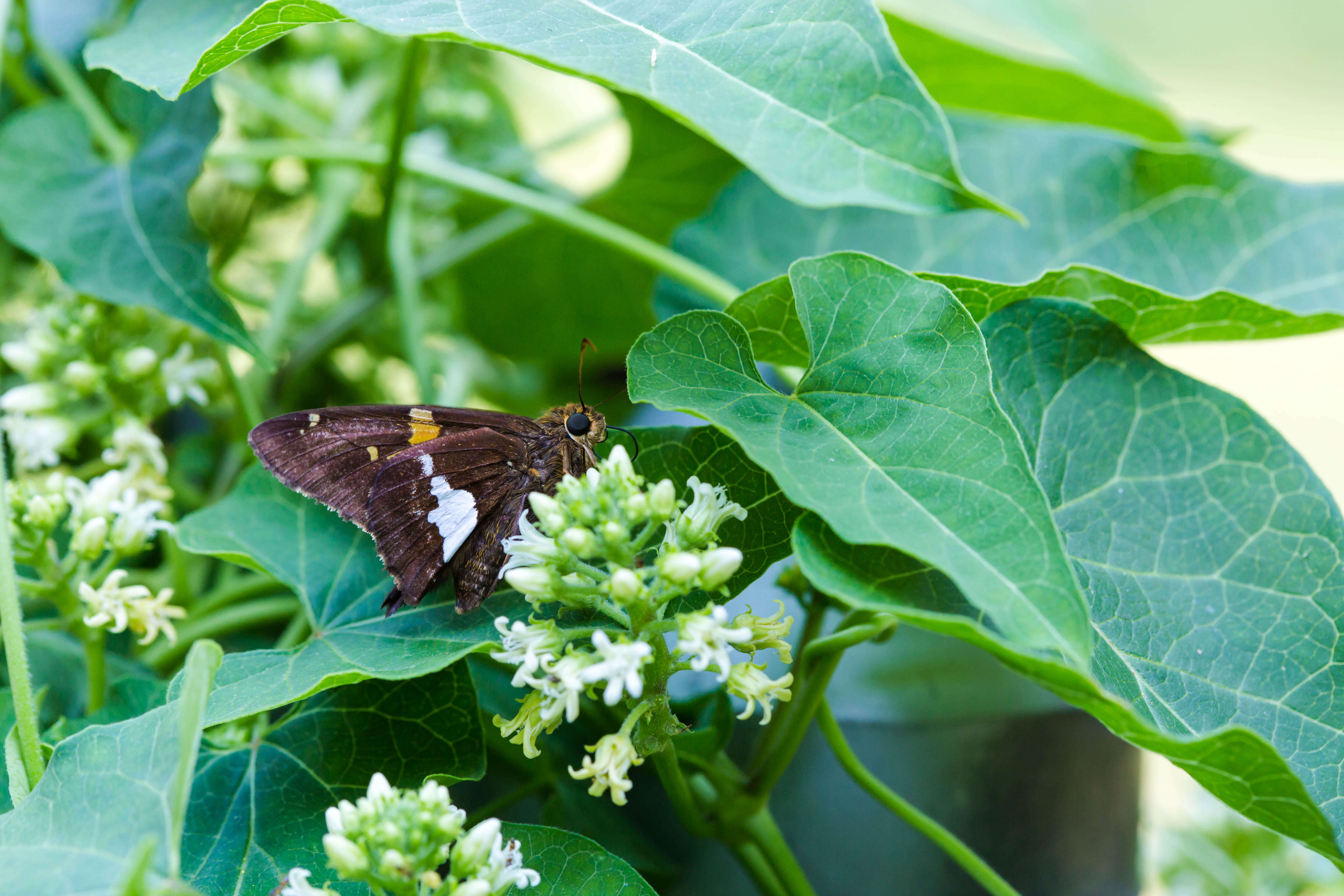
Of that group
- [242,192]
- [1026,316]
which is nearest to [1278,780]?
[1026,316]

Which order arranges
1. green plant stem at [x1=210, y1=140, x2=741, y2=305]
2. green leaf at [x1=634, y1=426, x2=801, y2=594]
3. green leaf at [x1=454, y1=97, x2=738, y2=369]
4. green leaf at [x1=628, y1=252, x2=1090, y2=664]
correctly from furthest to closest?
1. green leaf at [x1=454, y1=97, x2=738, y2=369]
2. green plant stem at [x1=210, y1=140, x2=741, y2=305]
3. green leaf at [x1=634, y1=426, x2=801, y2=594]
4. green leaf at [x1=628, y1=252, x2=1090, y2=664]

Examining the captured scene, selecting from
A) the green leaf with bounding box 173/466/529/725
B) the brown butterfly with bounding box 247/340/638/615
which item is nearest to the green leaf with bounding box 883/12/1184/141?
the brown butterfly with bounding box 247/340/638/615

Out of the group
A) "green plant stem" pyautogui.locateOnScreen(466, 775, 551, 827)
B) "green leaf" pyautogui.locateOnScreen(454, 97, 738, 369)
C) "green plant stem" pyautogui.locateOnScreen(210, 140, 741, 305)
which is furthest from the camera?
"green leaf" pyautogui.locateOnScreen(454, 97, 738, 369)

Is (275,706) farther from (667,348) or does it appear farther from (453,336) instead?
(453,336)

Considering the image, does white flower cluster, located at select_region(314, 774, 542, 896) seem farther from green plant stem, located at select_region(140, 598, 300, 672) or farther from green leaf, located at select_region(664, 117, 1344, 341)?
green leaf, located at select_region(664, 117, 1344, 341)

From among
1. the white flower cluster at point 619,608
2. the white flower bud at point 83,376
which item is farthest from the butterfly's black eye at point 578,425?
the white flower bud at point 83,376

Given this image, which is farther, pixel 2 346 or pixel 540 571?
pixel 2 346

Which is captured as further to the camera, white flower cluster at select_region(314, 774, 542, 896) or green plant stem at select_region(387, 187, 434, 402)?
green plant stem at select_region(387, 187, 434, 402)
